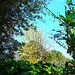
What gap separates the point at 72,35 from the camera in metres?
1.13

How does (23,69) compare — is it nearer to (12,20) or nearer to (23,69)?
(23,69)

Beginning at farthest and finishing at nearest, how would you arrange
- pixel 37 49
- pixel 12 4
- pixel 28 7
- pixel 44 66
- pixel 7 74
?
pixel 37 49, pixel 28 7, pixel 12 4, pixel 44 66, pixel 7 74

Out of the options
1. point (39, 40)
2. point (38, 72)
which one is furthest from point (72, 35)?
point (39, 40)

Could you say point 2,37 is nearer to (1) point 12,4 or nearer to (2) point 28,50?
(1) point 12,4

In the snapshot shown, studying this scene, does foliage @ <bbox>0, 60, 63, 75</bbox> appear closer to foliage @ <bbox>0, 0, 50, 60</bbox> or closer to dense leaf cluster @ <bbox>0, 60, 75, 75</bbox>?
dense leaf cluster @ <bbox>0, 60, 75, 75</bbox>

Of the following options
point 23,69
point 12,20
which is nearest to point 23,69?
point 23,69

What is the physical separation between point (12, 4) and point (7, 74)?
3055 millimetres

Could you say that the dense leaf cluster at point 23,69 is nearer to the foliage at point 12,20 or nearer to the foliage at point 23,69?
the foliage at point 23,69

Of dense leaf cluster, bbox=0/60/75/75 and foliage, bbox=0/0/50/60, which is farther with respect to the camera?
foliage, bbox=0/0/50/60

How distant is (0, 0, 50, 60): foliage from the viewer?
4438 mm

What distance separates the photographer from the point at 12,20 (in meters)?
4.60

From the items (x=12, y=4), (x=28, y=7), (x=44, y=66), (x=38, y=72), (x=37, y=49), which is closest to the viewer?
(x=38, y=72)

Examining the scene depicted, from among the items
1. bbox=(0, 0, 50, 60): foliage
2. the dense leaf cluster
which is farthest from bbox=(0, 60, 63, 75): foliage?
bbox=(0, 0, 50, 60): foliage

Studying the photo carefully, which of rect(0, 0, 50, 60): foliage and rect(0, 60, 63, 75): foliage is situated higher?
rect(0, 0, 50, 60): foliage
